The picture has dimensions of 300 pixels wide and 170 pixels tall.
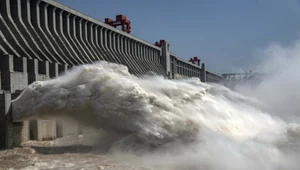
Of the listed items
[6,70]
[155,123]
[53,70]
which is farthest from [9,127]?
[53,70]

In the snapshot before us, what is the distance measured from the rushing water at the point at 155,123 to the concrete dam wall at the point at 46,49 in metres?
2.07

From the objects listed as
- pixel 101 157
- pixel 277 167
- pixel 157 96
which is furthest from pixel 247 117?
pixel 101 157

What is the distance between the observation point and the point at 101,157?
13.3 meters

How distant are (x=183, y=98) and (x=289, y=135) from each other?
14.3 ft

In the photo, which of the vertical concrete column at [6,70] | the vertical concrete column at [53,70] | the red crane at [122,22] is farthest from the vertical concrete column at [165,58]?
the vertical concrete column at [6,70]

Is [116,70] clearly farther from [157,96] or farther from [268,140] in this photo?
[268,140]

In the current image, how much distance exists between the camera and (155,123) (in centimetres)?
1388

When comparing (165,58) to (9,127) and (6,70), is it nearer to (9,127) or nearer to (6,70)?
(6,70)

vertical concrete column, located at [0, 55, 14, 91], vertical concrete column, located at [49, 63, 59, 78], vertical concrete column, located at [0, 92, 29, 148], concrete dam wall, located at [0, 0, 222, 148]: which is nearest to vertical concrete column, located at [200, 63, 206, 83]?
concrete dam wall, located at [0, 0, 222, 148]

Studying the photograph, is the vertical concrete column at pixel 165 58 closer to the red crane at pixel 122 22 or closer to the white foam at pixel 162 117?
the red crane at pixel 122 22

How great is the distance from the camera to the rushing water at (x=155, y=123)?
468 inches

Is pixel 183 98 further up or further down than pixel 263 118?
further up

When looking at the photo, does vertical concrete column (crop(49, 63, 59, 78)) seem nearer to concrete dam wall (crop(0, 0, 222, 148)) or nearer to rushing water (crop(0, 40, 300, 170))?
concrete dam wall (crop(0, 0, 222, 148))

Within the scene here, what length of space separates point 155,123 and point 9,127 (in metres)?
A: 6.60
